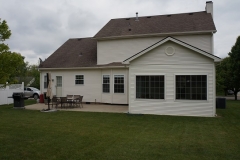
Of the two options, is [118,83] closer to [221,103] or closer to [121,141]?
Answer: [221,103]

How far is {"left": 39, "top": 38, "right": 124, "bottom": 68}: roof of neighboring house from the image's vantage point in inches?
769

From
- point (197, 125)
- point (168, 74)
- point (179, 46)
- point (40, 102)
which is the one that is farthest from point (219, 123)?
point (40, 102)

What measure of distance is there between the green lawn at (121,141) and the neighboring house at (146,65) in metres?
2.65

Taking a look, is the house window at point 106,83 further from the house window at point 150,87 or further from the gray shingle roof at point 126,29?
the house window at point 150,87

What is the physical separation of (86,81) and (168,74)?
8.55m

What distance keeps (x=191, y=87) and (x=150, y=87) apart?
90.7 inches

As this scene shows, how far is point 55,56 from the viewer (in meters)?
21.8

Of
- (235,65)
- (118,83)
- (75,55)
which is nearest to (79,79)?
(75,55)

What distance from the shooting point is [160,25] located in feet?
62.5

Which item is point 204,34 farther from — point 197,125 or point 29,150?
point 29,150

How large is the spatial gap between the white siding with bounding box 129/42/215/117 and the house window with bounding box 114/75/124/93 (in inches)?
163

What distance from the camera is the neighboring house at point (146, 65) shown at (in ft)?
40.3

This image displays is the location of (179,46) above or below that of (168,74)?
above

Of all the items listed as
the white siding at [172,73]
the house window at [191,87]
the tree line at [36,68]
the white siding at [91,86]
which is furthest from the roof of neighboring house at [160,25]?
the house window at [191,87]
